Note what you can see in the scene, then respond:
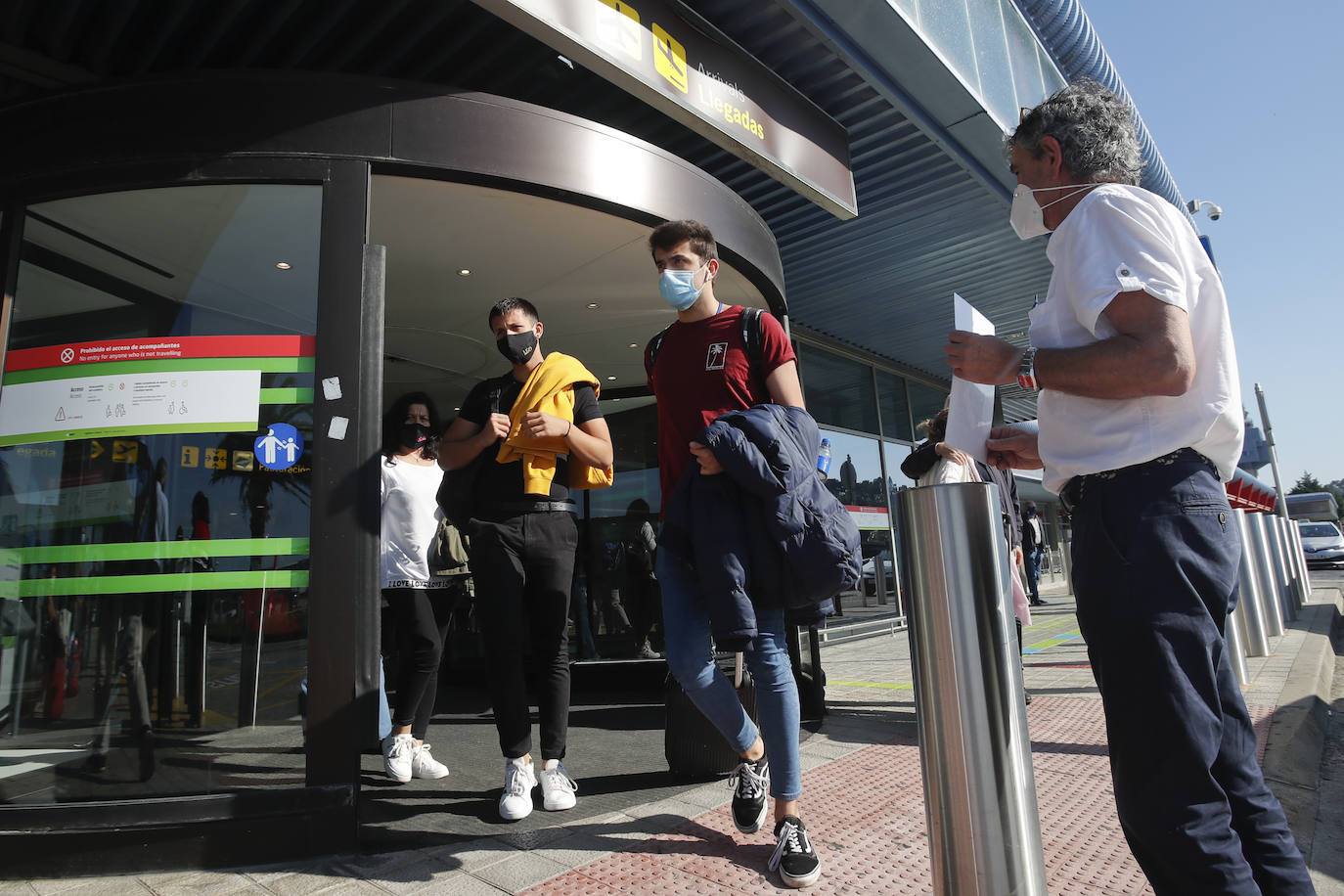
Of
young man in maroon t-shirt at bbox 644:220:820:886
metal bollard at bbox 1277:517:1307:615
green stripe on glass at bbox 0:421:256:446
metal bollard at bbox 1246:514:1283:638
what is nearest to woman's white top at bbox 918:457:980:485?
young man in maroon t-shirt at bbox 644:220:820:886

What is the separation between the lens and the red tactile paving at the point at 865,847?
2109 mm

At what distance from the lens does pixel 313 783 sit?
8.38ft

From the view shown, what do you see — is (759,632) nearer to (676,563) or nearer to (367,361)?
(676,563)

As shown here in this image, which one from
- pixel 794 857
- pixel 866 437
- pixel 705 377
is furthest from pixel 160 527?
pixel 866 437

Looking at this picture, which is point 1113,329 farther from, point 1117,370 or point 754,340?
point 754,340

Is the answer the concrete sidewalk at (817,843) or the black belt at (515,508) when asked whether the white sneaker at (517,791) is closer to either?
the concrete sidewalk at (817,843)

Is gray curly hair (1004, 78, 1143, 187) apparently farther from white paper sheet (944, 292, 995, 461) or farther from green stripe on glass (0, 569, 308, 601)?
green stripe on glass (0, 569, 308, 601)

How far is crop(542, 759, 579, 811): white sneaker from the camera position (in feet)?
9.29

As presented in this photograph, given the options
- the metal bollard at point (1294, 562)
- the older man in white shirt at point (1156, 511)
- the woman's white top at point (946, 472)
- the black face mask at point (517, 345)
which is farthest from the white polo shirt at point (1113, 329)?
the metal bollard at point (1294, 562)

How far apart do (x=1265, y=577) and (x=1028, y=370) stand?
7.44 meters

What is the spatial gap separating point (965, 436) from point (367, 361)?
2195 mm

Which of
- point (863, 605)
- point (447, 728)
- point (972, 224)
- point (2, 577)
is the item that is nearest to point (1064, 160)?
point (2, 577)

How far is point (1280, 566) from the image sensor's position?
28.7 ft

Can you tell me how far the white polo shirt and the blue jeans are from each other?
1.11 metres
